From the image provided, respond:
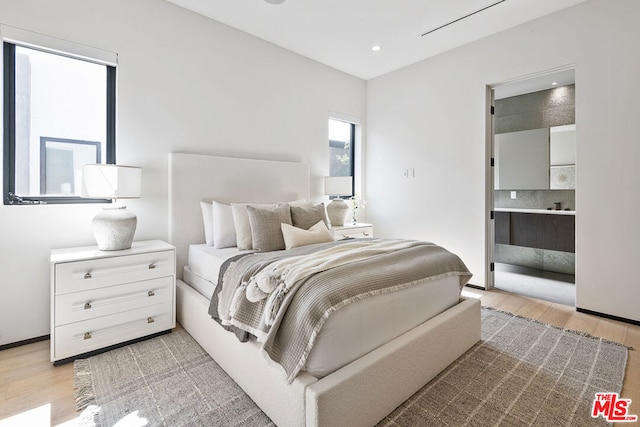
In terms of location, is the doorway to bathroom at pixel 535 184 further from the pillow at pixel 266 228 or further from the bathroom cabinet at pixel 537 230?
the pillow at pixel 266 228

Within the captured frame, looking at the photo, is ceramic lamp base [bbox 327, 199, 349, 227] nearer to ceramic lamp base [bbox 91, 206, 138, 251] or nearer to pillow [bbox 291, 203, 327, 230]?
pillow [bbox 291, 203, 327, 230]

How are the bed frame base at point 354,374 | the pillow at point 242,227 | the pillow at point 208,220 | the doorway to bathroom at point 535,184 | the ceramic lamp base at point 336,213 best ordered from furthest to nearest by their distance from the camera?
the doorway to bathroom at point 535,184 < the ceramic lamp base at point 336,213 < the pillow at point 208,220 < the pillow at point 242,227 < the bed frame base at point 354,374

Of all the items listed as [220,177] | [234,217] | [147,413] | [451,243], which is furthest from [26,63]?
[451,243]

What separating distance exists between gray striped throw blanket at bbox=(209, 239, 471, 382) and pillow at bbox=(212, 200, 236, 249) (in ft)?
2.19

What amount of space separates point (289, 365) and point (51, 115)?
2.63m

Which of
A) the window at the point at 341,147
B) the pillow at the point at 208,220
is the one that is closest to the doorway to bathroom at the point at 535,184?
the window at the point at 341,147

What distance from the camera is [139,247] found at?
252cm

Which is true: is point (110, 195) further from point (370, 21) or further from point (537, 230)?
point (537, 230)

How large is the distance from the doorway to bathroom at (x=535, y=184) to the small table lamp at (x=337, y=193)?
→ 76.6 inches

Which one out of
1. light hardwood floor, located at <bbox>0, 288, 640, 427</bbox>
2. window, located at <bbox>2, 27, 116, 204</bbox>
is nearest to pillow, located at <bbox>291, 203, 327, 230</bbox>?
window, located at <bbox>2, 27, 116, 204</bbox>

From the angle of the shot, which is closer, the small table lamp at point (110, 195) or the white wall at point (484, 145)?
the small table lamp at point (110, 195)

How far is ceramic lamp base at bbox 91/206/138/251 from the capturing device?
2.33m

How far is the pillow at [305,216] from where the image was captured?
2.86 metres

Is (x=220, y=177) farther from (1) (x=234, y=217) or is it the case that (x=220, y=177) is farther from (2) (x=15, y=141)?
(2) (x=15, y=141)
